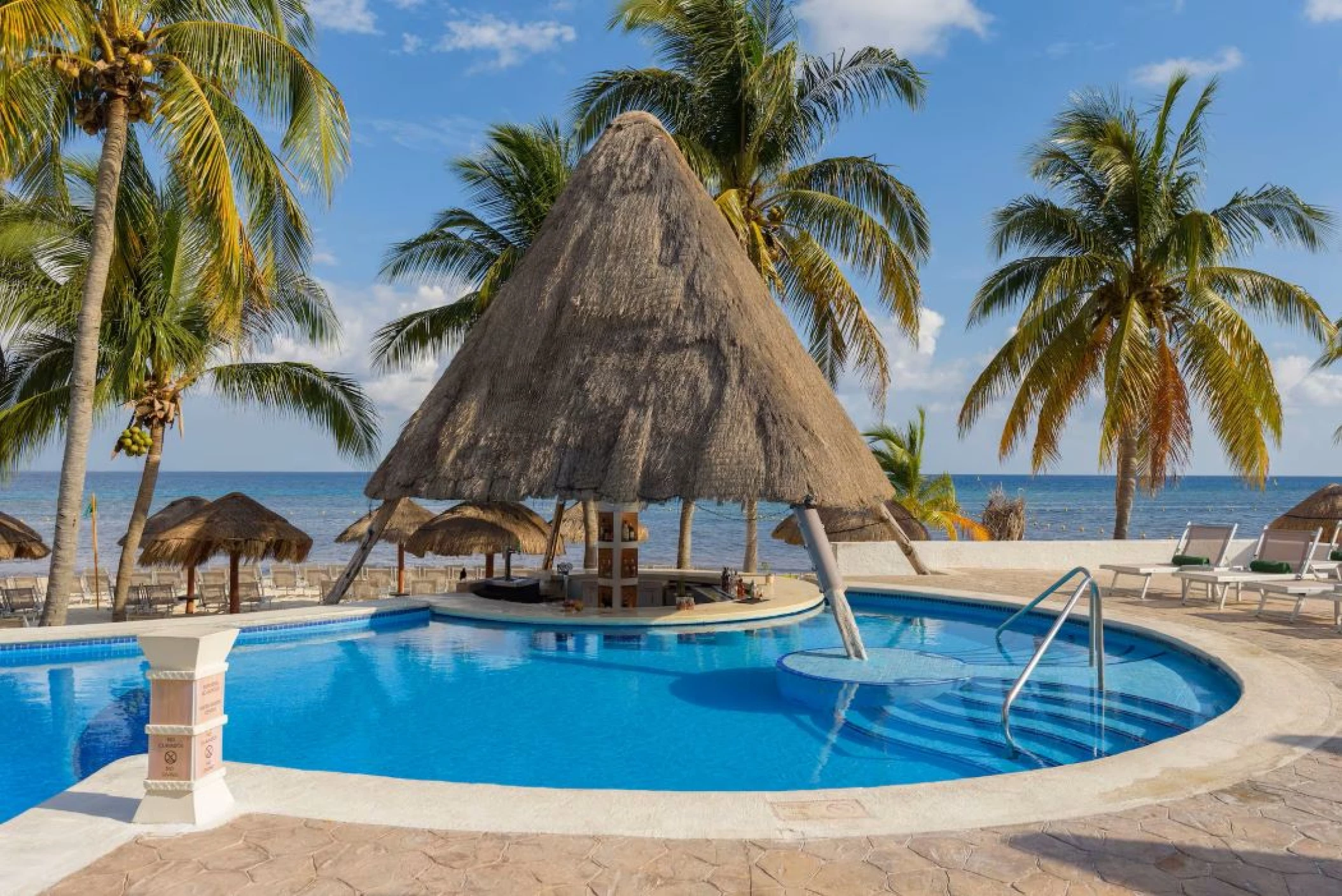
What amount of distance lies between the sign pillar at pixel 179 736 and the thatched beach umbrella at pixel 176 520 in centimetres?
1100

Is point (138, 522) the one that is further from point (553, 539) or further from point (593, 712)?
point (593, 712)

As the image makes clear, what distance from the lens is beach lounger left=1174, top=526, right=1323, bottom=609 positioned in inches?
440

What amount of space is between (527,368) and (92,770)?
6.39 metres

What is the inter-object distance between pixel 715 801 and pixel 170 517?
12938 mm

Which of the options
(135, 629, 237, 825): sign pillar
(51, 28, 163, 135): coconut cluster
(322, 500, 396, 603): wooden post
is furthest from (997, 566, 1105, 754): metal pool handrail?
(51, 28, 163, 135): coconut cluster

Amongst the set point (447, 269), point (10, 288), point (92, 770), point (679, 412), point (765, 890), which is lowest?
point (92, 770)

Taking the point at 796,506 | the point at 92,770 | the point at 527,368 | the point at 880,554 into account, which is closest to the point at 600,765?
the point at 92,770

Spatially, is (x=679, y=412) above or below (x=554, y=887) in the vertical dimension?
above

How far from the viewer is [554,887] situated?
3438 mm

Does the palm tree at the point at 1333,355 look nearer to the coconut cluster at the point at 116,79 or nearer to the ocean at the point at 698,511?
the ocean at the point at 698,511

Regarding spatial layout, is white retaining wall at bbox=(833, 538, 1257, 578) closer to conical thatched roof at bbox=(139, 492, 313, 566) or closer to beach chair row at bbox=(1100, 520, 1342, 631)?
beach chair row at bbox=(1100, 520, 1342, 631)

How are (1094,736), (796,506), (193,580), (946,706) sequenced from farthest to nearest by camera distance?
1. (193,580)
2. (796,506)
3. (946,706)
4. (1094,736)

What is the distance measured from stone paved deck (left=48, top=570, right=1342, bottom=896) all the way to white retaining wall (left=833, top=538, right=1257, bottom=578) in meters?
10.6

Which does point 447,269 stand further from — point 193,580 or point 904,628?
point 904,628
